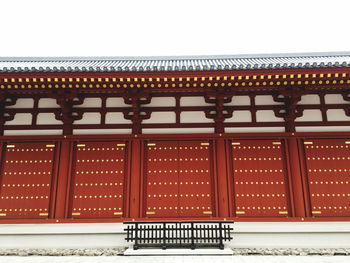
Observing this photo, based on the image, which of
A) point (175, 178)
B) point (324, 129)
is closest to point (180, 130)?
point (175, 178)

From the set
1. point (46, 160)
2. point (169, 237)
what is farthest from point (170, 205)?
point (46, 160)

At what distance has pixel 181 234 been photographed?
6895 millimetres

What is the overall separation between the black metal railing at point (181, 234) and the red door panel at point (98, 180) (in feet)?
3.05

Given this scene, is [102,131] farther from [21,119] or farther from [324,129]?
[324,129]

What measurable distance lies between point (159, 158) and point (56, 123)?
3178 millimetres

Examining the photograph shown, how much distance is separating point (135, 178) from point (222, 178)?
7.82 feet

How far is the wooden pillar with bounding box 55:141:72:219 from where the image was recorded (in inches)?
289

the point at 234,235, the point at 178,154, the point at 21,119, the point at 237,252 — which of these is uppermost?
the point at 21,119

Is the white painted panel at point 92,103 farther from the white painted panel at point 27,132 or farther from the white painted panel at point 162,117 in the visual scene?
the white painted panel at point 162,117

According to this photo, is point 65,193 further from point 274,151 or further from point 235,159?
point 274,151

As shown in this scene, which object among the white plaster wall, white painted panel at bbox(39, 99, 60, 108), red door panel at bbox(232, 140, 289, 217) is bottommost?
the white plaster wall

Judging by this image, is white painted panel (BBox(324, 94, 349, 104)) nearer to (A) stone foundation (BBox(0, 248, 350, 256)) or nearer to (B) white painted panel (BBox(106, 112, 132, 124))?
(A) stone foundation (BBox(0, 248, 350, 256))

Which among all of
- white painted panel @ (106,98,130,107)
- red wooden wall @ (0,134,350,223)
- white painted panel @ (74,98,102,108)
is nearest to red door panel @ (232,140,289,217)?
red wooden wall @ (0,134,350,223)

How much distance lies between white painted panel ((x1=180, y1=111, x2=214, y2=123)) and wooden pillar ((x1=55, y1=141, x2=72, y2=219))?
3.33 meters
